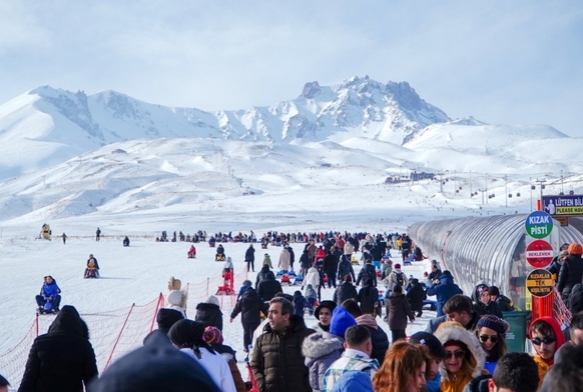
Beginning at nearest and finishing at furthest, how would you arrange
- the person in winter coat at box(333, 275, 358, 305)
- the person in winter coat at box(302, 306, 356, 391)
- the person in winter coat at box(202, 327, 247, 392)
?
the person in winter coat at box(202, 327, 247, 392) < the person in winter coat at box(302, 306, 356, 391) < the person in winter coat at box(333, 275, 358, 305)

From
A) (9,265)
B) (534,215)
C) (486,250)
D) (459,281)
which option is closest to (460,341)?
(534,215)

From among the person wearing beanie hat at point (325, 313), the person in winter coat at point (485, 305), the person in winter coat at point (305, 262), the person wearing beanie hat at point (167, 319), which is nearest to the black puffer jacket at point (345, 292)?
the person in winter coat at point (485, 305)

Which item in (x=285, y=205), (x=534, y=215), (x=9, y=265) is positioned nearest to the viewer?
(x=534, y=215)

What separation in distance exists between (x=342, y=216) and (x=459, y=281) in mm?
65800

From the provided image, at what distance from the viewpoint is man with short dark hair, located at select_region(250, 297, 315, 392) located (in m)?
5.91

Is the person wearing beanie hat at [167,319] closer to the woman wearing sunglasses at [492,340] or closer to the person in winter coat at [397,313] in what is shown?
the woman wearing sunglasses at [492,340]

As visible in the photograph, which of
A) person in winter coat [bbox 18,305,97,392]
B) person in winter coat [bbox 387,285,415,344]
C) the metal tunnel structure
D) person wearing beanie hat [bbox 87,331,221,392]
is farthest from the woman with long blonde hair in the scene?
person in winter coat [bbox 387,285,415,344]

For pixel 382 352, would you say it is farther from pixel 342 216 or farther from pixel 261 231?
pixel 342 216

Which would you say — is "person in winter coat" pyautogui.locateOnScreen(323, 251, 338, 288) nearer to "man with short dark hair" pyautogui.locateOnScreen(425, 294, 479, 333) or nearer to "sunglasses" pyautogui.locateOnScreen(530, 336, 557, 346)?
"man with short dark hair" pyautogui.locateOnScreen(425, 294, 479, 333)

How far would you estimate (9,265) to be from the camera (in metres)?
31.0

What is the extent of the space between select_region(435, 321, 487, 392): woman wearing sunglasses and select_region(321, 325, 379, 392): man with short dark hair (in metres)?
0.48

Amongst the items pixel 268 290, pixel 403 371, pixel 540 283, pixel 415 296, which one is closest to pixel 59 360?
pixel 403 371

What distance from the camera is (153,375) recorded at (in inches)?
52.7

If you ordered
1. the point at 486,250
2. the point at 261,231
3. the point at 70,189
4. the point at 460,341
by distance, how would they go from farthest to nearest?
the point at 70,189, the point at 261,231, the point at 486,250, the point at 460,341
